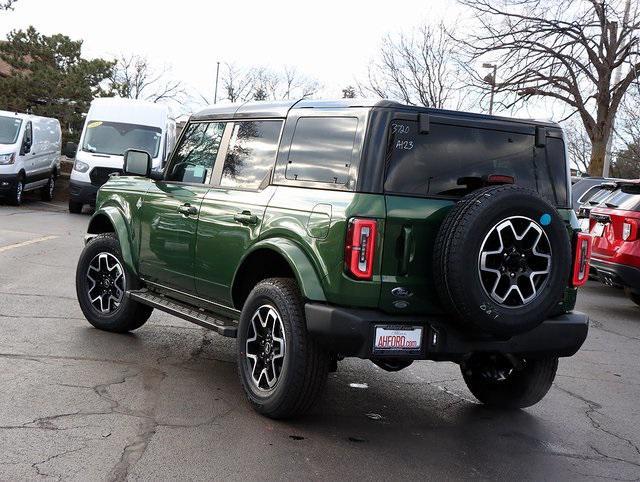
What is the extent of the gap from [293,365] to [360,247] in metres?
0.79

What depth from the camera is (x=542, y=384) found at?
5.78 m

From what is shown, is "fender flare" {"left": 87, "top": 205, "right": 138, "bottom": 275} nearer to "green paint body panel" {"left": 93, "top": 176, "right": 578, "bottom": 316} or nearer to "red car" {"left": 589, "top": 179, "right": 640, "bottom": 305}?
"green paint body panel" {"left": 93, "top": 176, "right": 578, "bottom": 316}

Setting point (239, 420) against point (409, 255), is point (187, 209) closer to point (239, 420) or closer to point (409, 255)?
point (239, 420)

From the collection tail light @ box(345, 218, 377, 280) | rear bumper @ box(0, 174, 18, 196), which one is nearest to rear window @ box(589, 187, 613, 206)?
tail light @ box(345, 218, 377, 280)

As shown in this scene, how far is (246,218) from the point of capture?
5.56m

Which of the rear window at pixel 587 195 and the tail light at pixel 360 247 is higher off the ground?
the rear window at pixel 587 195

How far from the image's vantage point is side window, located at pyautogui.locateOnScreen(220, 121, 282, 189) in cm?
574

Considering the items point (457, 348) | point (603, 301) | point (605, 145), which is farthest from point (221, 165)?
point (605, 145)

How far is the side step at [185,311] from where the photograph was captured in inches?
224

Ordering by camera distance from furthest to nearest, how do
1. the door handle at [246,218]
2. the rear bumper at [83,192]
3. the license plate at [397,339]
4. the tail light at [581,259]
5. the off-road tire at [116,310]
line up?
the rear bumper at [83,192], the off-road tire at [116,310], the door handle at [246,218], the tail light at [581,259], the license plate at [397,339]

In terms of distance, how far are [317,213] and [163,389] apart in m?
1.70

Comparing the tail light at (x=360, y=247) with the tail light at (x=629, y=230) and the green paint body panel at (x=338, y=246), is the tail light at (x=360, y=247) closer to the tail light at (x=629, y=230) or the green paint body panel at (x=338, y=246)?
the green paint body panel at (x=338, y=246)

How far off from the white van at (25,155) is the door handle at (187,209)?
15353 millimetres

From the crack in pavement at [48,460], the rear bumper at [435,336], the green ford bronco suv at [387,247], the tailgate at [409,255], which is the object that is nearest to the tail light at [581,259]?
the green ford bronco suv at [387,247]
